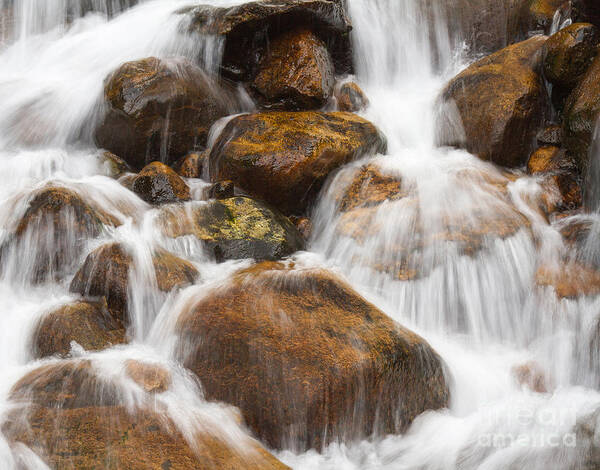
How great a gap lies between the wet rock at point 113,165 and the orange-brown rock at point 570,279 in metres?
5.29

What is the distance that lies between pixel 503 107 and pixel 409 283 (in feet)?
10.1

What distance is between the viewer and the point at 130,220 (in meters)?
6.09

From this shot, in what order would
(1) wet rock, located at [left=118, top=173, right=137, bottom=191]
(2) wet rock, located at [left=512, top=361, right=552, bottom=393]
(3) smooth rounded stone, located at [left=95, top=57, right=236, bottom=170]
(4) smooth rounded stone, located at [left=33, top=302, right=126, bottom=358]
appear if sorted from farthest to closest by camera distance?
(3) smooth rounded stone, located at [left=95, top=57, right=236, bottom=170] → (1) wet rock, located at [left=118, top=173, right=137, bottom=191] → (2) wet rock, located at [left=512, top=361, right=552, bottom=393] → (4) smooth rounded stone, located at [left=33, top=302, right=126, bottom=358]

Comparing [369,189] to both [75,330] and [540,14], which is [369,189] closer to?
[75,330]

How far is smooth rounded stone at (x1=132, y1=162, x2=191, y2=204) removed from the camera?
6.71 meters

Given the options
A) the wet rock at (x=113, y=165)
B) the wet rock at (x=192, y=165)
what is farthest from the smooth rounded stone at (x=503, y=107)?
the wet rock at (x=113, y=165)

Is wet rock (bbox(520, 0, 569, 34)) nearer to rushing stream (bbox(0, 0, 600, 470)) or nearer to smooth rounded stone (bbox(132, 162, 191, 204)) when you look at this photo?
rushing stream (bbox(0, 0, 600, 470))

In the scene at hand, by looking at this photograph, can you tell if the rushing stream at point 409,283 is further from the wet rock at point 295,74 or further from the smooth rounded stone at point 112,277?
the wet rock at point 295,74

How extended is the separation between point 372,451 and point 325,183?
3.65 m

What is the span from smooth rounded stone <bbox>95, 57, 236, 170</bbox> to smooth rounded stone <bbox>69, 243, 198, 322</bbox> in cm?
303

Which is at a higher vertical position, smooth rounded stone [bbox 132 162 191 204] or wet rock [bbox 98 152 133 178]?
wet rock [bbox 98 152 133 178]

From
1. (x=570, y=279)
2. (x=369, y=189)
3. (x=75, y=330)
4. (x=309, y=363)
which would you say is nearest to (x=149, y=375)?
(x=75, y=330)

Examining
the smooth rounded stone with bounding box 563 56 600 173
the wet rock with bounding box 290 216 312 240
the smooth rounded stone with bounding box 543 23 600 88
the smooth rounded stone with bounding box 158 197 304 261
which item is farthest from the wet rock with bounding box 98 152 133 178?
the smooth rounded stone with bounding box 543 23 600 88

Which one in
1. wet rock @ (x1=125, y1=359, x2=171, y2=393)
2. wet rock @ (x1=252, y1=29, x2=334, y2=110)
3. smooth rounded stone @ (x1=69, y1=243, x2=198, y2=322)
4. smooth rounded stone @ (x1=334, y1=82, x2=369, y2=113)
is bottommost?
wet rock @ (x1=125, y1=359, x2=171, y2=393)
